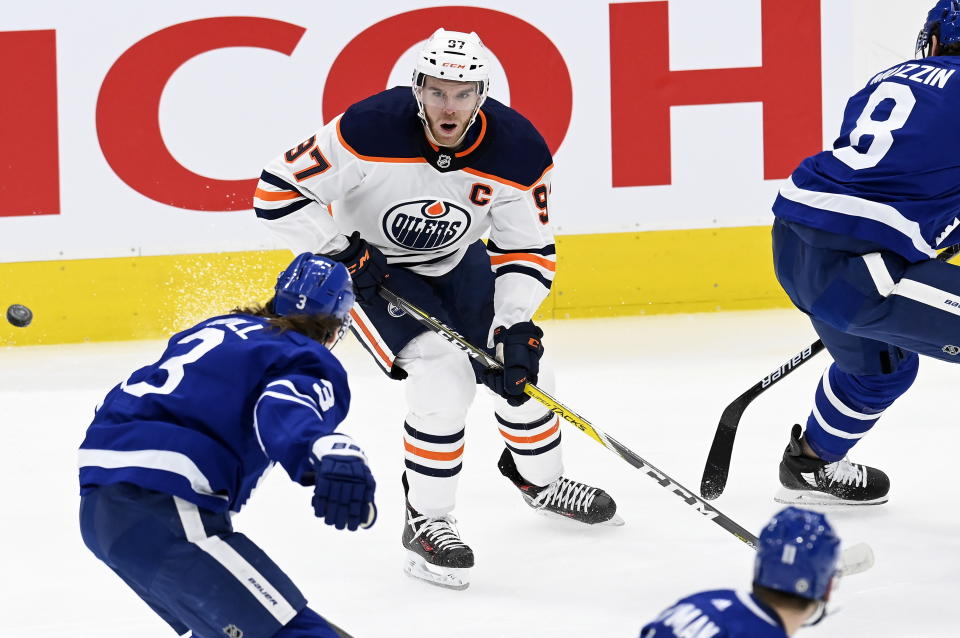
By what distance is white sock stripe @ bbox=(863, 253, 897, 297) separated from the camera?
9.33 feet

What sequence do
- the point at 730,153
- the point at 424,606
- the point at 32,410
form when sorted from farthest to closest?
the point at 730,153
the point at 32,410
the point at 424,606

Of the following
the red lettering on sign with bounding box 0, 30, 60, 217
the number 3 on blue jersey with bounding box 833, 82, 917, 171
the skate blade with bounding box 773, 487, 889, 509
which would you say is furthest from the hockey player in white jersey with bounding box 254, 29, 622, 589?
the red lettering on sign with bounding box 0, 30, 60, 217

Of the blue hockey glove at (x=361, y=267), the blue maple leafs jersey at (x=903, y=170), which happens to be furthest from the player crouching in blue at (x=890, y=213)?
the blue hockey glove at (x=361, y=267)

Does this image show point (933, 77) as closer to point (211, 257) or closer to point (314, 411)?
point (314, 411)

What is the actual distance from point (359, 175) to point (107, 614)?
109 cm

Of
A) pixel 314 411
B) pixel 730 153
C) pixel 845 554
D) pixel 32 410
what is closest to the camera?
pixel 314 411

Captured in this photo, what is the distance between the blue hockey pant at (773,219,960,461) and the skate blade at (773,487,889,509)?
0.25m

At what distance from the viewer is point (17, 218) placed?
5.27 metres

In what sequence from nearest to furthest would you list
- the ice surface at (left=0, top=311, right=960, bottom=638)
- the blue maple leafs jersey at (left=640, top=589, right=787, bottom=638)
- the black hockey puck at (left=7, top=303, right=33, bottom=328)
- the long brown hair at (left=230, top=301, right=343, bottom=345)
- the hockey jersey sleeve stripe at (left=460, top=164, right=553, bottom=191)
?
the blue maple leafs jersey at (left=640, top=589, right=787, bottom=638) < the long brown hair at (left=230, top=301, right=343, bottom=345) < the ice surface at (left=0, top=311, right=960, bottom=638) < the hockey jersey sleeve stripe at (left=460, top=164, right=553, bottom=191) < the black hockey puck at (left=7, top=303, right=33, bottom=328)

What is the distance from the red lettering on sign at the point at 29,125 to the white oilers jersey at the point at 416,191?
234 centimetres

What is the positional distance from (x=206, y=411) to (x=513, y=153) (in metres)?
1.41

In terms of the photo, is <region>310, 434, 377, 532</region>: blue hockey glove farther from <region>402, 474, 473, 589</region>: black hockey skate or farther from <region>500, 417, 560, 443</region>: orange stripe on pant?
<region>500, 417, 560, 443</region>: orange stripe on pant

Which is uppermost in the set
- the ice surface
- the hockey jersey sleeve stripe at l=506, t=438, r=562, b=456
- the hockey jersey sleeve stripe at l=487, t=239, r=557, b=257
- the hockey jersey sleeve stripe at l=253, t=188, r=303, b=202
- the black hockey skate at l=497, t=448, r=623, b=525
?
the hockey jersey sleeve stripe at l=253, t=188, r=303, b=202

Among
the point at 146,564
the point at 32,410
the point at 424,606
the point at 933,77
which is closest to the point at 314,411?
the point at 146,564
